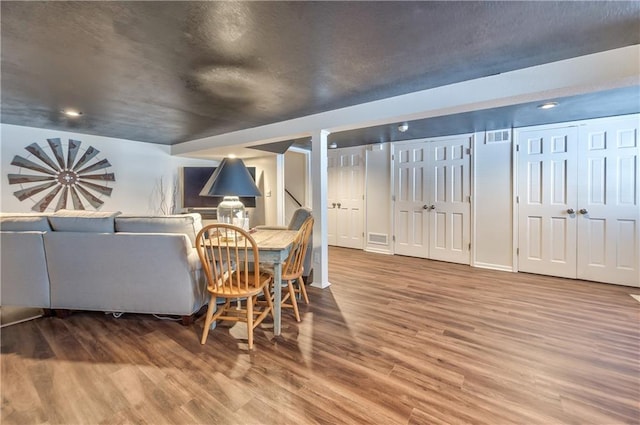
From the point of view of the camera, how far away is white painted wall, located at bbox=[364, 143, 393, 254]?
5.12 metres

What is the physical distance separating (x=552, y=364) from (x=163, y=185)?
5.86m

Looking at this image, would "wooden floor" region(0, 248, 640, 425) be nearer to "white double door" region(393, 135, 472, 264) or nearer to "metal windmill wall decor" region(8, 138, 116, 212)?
"white double door" region(393, 135, 472, 264)

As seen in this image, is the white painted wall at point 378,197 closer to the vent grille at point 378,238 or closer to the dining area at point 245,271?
the vent grille at point 378,238

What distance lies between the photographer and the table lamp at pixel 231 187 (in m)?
2.36

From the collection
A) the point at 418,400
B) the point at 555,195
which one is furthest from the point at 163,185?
the point at 555,195

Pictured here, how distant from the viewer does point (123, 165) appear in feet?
15.5

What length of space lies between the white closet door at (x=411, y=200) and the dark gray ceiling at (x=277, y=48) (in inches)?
71.6

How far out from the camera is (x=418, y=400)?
1.49 meters

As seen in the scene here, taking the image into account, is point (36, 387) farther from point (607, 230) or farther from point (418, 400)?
point (607, 230)

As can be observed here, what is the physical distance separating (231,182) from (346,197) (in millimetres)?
3574

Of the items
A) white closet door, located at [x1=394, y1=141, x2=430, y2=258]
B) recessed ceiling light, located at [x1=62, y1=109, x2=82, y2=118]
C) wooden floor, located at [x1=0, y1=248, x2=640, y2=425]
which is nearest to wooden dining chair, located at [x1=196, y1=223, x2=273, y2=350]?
wooden floor, located at [x1=0, y1=248, x2=640, y2=425]

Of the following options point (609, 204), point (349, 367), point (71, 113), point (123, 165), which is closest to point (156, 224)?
point (349, 367)

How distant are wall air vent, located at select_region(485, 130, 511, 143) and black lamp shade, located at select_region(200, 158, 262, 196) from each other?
3.60 meters

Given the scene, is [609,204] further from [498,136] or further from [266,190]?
[266,190]
